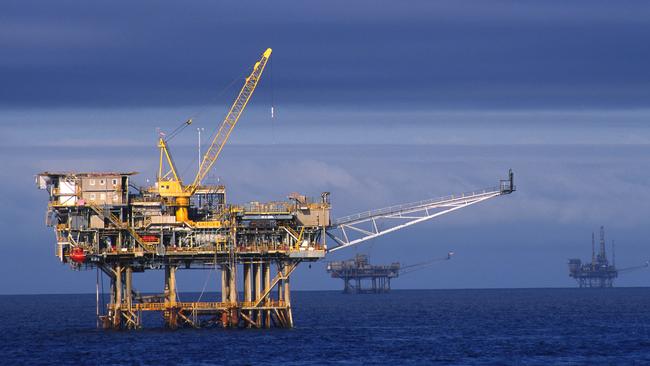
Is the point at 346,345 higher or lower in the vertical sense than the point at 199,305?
lower

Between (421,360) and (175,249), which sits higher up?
(175,249)

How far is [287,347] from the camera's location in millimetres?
112062

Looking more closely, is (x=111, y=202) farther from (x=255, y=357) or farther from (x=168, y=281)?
(x=255, y=357)

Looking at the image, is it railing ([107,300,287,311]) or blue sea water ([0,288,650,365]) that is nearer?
blue sea water ([0,288,650,365])

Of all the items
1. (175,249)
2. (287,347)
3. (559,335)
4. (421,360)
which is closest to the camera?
(421,360)

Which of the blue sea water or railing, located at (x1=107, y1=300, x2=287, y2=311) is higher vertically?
railing, located at (x1=107, y1=300, x2=287, y2=311)

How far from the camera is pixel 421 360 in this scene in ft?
343

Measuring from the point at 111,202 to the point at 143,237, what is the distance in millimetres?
3950

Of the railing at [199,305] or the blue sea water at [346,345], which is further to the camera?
the railing at [199,305]

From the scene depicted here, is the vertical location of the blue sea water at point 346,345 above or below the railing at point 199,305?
below

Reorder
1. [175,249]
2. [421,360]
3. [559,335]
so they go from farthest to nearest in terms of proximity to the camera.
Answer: [559,335] → [175,249] → [421,360]

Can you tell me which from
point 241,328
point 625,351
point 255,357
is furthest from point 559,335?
point 255,357

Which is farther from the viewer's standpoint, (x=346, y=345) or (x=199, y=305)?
(x=199, y=305)

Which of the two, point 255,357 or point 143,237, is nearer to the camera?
point 255,357
